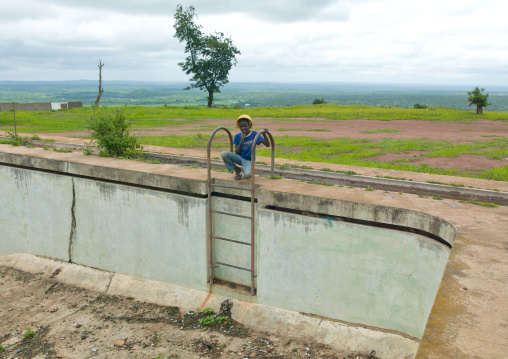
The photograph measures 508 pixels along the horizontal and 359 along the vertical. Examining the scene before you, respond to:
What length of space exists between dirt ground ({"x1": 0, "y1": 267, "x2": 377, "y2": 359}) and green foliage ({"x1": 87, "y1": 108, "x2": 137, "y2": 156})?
11.5 ft

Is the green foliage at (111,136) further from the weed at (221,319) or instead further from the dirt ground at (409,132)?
the dirt ground at (409,132)

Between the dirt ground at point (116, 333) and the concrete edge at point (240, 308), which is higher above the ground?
the concrete edge at point (240, 308)

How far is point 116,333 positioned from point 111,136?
5103 mm

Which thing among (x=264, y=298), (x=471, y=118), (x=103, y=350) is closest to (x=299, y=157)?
(x=264, y=298)

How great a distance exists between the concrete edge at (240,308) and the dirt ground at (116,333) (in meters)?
0.15

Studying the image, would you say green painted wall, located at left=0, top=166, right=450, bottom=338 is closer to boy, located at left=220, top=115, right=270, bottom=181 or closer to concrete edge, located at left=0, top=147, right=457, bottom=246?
concrete edge, located at left=0, top=147, right=457, bottom=246

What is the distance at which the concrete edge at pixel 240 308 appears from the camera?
6.56 metres

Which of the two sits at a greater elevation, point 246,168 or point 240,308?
point 246,168

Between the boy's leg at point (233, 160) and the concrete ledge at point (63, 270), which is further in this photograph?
the concrete ledge at point (63, 270)

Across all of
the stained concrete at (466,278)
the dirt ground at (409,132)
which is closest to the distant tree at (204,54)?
the dirt ground at (409,132)

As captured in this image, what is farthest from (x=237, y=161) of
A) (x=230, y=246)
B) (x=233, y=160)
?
(x=230, y=246)

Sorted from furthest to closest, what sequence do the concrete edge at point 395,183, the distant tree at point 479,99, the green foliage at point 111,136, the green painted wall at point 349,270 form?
the distant tree at point 479,99
the green foliage at point 111,136
the concrete edge at point 395,183
the green painted wall at point 349,270

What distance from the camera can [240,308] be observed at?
793 centimetres

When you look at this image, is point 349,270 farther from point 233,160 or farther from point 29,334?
point 29,334
